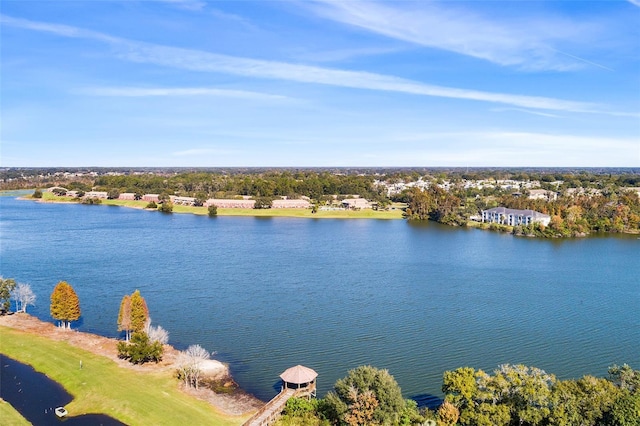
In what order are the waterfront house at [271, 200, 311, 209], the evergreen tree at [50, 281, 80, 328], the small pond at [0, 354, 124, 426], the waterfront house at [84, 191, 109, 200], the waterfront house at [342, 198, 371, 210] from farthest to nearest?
1. the waterfront house at [84, 191, 109, 200]
2. the waterfront house at [271, 200, 311, 209]
3. the waterfront house at [342, 198, 371, 210]
4. the evergreen tree at [50, 281, 80, 328]
5. the small pond at [0, 354, 124, 426]

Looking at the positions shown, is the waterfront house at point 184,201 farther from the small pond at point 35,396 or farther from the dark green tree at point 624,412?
the dark green tree at point 624,412

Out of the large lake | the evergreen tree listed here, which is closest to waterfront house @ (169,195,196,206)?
the large lake

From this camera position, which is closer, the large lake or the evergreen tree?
the large lake

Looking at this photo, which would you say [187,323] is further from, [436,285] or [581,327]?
[581,327]

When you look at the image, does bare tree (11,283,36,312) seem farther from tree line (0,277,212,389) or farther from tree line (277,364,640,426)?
tree line (277,364,640,426)

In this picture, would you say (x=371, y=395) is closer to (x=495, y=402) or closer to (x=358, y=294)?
(x=495, y=402)

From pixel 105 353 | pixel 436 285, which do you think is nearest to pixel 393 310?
pixel 436 285

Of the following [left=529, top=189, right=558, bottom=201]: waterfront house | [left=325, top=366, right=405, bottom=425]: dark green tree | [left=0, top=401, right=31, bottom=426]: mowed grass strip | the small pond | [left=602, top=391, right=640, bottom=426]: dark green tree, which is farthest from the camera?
[left=529, top=189, right=558, bottom=201]: waterfront house
